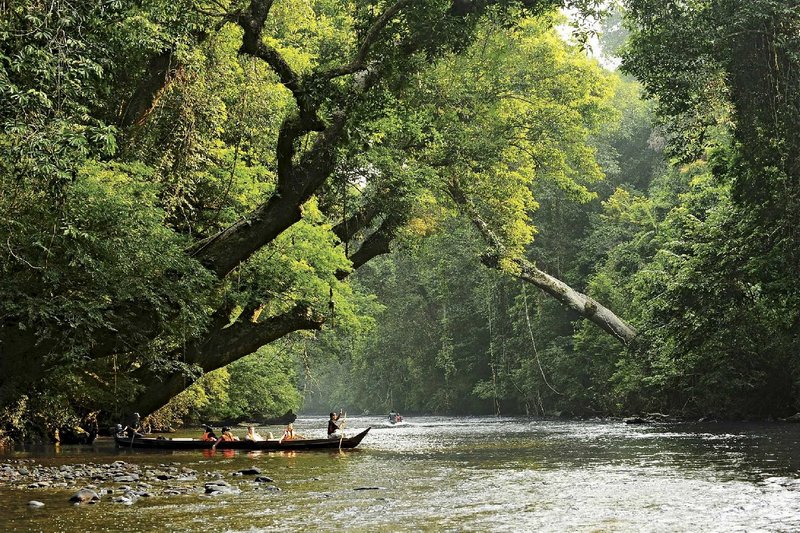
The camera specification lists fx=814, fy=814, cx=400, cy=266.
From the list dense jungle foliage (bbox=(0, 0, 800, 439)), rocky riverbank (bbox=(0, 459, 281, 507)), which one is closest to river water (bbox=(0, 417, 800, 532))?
rocky riverbank (bbox=(0, 459, 281, 507))

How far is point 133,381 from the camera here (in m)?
19.3

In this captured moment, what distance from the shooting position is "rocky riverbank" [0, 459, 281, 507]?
35.1 ft

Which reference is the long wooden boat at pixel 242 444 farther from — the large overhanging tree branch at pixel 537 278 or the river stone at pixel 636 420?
the river stone at pixel 636 420

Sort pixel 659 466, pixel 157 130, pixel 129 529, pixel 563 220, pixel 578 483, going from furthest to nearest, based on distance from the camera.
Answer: pixel 563 220, pixel 157 130, pixel 659 466, pixel 578 483, pixel 129 529

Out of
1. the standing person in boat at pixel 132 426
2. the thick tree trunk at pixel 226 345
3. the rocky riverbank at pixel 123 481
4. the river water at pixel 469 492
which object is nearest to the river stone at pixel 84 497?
the rocky riverbank at pixel 123 481

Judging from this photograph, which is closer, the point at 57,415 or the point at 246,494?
the point at 246,494

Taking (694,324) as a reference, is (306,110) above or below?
above

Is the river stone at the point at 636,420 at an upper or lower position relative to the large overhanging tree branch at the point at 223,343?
lower

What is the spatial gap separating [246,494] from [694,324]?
15255 millimetres

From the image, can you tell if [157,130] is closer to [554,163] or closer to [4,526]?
[4,526]

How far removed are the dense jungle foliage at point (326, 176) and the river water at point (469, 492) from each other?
9.72 feet

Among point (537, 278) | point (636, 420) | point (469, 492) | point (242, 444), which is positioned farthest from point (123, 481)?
point (636, 420)

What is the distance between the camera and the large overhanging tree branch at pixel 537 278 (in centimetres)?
2448

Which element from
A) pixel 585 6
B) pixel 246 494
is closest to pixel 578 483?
pixel 246 494
